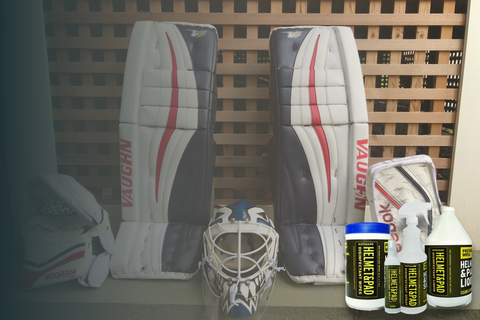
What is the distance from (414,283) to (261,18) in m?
1.02

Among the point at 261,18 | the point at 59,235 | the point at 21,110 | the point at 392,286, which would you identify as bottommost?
the point at 392,286

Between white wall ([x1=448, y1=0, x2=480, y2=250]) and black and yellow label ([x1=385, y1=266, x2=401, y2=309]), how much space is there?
1.70ft

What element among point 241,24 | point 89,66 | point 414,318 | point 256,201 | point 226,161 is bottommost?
point 414,318

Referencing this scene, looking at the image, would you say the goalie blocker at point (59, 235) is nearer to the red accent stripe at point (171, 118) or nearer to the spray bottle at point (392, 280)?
the red accent stripe at point (171, 118)

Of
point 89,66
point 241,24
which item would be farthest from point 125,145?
point 241,24

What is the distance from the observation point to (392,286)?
3.85ft

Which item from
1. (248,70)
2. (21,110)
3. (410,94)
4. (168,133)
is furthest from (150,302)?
(410,94)

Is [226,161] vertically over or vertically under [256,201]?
over

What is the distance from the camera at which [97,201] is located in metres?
1.46

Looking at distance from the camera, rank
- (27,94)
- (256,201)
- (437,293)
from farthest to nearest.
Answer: (256,201) → (27,94) → (437,293)

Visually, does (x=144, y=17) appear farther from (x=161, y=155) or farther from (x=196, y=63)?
(x=161, y=155)

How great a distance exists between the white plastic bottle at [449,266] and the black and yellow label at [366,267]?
0.50ft

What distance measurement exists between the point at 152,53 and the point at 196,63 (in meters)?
0.17

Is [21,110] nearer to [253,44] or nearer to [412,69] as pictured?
[253,44]
